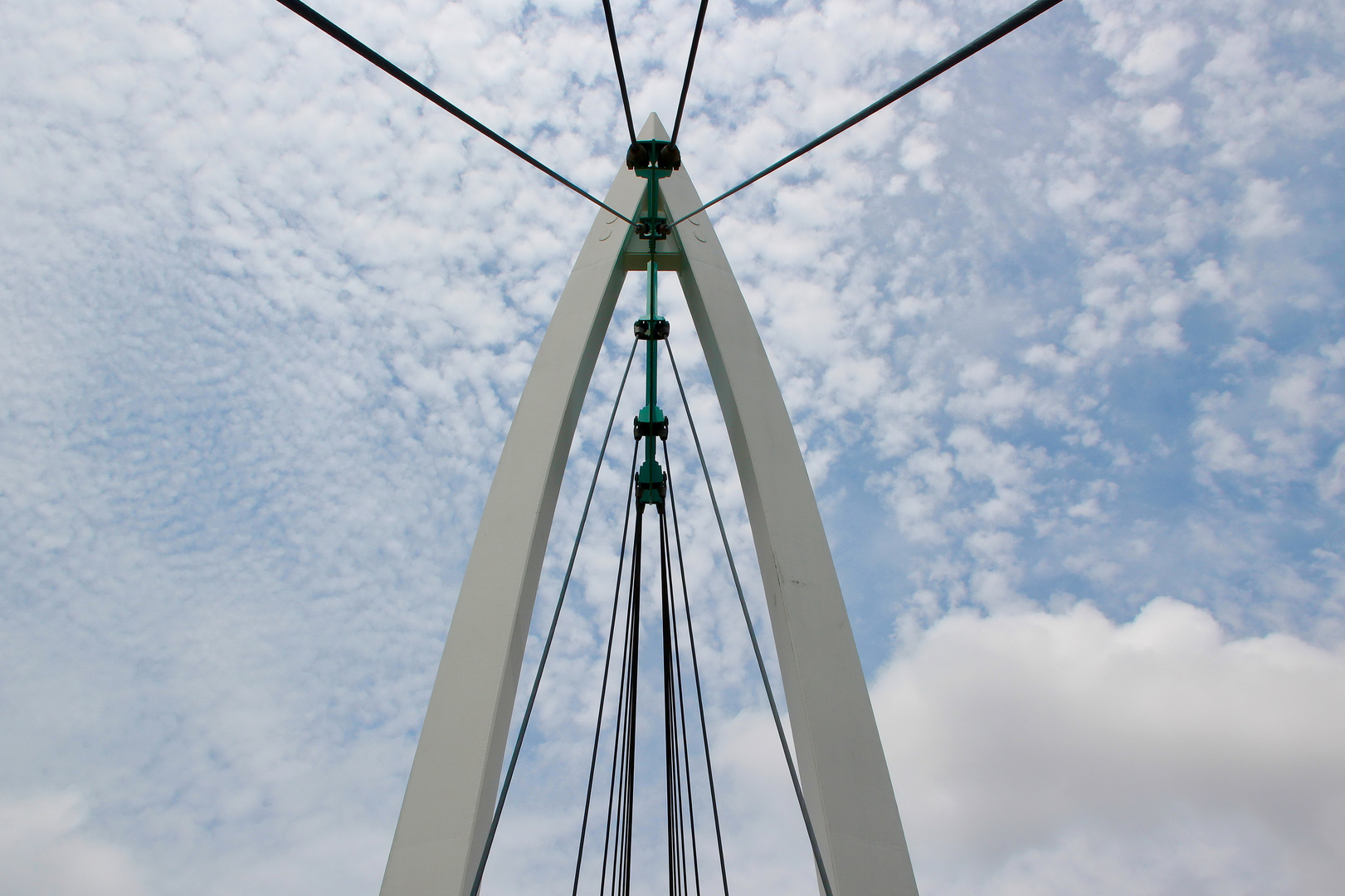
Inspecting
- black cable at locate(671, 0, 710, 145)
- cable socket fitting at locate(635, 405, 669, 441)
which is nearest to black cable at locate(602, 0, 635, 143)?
black cable at locate(671, 0, 710, 145)

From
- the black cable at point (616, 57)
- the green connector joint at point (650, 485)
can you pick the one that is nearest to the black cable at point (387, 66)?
the black cable at point (616, 57)

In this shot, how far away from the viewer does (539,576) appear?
292 inches

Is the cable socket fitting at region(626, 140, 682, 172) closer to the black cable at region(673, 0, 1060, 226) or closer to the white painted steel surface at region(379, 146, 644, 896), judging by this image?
the white painted steel surface at region(379, 146, 644, 896)

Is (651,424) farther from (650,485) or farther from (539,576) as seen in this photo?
(539,576)

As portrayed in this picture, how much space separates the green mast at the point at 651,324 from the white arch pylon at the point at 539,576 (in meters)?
0.14

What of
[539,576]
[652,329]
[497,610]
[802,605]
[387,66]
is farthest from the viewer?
[652,329]

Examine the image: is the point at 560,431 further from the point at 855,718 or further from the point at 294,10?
the point at 294,10

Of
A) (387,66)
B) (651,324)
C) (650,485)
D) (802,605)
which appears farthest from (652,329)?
(387,66)

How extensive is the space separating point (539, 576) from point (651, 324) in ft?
11.5

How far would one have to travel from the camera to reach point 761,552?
7.23m

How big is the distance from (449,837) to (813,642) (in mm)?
2953

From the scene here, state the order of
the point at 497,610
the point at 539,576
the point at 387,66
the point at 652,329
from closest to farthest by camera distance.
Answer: the point at 387,66, the point at 497,610, the point at 539,576, the point at 652,329

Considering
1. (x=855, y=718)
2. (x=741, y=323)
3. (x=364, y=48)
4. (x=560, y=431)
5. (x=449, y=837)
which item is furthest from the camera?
(x=741, y=323)

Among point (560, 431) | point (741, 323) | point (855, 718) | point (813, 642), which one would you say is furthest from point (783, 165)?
point (855, 718)
